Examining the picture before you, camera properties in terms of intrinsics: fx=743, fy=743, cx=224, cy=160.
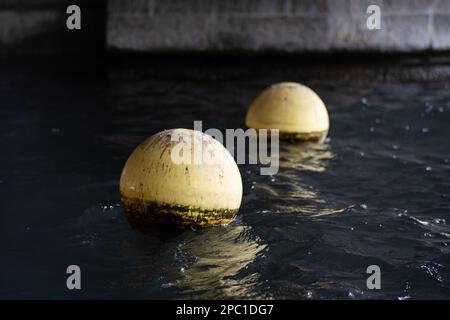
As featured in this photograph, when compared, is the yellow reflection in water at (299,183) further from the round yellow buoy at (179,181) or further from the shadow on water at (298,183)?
the round yellow buoy at (179,181)

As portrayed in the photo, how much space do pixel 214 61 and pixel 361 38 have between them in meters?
2.77

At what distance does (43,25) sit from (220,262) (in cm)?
1080

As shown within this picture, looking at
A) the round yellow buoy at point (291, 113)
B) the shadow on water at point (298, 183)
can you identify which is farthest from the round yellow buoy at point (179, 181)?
the round yellow buoy at point (291, 113)

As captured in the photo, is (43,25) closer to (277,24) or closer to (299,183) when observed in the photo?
(277,24)

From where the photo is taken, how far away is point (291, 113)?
925 centimetres

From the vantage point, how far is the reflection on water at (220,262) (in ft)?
18.4

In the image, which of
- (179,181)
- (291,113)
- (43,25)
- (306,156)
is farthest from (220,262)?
(43,25)

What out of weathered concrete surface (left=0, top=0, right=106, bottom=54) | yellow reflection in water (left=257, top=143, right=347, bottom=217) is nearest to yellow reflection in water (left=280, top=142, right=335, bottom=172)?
yellow reflection in water (left=257, top=143, right=347, bottom=217)

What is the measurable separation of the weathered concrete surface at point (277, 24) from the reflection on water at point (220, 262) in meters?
7.56

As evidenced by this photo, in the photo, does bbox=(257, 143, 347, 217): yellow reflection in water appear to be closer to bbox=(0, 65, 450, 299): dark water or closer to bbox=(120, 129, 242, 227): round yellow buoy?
bbox=(0, 65, 450, 299): dark water
